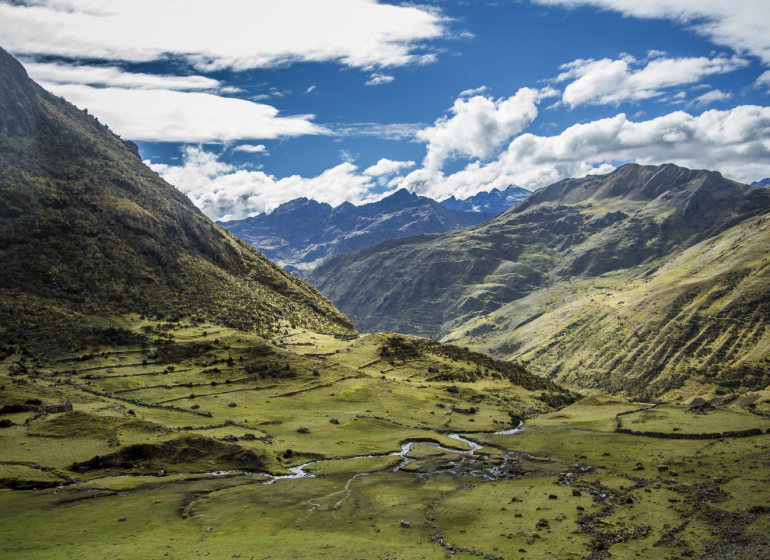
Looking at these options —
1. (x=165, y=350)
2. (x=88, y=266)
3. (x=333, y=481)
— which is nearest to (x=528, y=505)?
(x=333, y=481)

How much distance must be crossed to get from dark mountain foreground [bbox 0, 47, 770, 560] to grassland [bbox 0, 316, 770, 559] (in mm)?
346

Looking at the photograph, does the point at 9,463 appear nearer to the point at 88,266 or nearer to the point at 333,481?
the point at 333,481

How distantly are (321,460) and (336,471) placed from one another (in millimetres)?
6114

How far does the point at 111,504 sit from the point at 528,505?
5352 centimetres

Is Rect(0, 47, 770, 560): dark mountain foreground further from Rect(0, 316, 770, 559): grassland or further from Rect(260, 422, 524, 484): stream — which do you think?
Rect(260, 422, 524, 484): stream

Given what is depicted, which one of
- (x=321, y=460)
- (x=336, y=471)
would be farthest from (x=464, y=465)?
(x=321, y=460)

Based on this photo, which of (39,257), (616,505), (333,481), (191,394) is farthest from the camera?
(39,257)

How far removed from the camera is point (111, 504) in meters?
64.1

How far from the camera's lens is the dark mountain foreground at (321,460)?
5484cm

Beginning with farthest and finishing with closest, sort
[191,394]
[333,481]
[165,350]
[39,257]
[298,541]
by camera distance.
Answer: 1. [39,257]
2. [165,350]
3. [191,394]
4. [333,481]
5. [298,541]

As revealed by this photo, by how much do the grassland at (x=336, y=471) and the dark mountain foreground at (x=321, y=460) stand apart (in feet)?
1.14

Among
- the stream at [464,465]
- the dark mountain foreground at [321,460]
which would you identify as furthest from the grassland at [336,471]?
the stream at [464,465]

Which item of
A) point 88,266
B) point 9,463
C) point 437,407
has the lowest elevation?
point 437,407

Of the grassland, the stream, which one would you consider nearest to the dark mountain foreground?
the grassland
